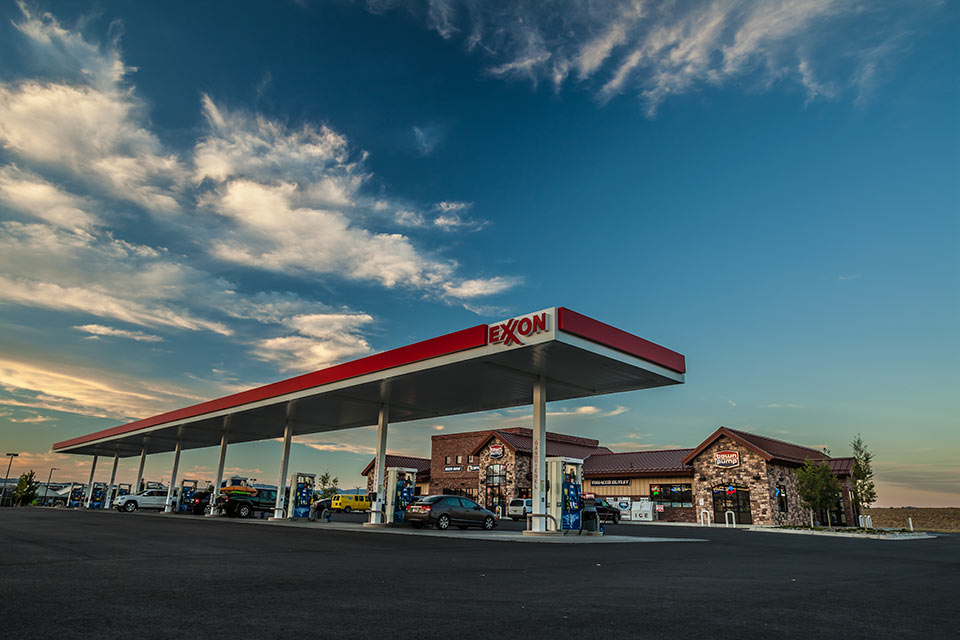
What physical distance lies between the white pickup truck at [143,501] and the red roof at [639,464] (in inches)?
1249

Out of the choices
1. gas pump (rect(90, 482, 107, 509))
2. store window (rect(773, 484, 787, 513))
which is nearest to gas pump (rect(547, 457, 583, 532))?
store window (rect(773, 484, 787, 513))

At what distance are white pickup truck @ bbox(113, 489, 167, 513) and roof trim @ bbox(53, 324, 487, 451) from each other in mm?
6778

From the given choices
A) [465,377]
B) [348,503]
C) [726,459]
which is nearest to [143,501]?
[348,503]

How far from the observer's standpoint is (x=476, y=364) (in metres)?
19.0

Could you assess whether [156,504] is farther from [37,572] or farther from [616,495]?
[37,572]

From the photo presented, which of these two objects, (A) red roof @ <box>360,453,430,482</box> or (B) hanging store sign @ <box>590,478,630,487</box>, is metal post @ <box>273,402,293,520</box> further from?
(A) red roof @ <box>360,453,430,482</box>

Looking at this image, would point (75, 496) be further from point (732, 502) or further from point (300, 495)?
point (732, 502)

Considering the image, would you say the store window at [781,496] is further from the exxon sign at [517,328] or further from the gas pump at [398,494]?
the exxon sign at [517,328]

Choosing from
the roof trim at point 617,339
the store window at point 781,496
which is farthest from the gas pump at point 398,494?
the store window at point 781,496

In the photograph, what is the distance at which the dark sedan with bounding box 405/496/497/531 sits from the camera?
23922 millimetres

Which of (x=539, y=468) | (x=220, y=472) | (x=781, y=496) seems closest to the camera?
(x=539, y=468)

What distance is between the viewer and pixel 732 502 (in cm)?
3888

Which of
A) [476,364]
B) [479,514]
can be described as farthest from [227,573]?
[479,514]

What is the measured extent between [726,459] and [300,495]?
89.5ft
